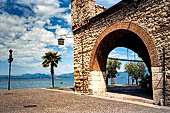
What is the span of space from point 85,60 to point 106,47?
1.83 meters

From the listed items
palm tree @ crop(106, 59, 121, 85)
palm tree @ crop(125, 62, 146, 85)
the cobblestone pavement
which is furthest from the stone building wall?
palm tree @ crop(125, 62, 146, 85)

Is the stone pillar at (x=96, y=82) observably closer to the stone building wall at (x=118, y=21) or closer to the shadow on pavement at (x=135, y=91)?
the stone building wall at (x=118, y=21)

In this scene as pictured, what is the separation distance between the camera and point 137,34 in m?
7.52

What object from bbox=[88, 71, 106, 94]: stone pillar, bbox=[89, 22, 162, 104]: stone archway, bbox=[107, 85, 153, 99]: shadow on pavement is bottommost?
bbox=[107, 85, 153, 99]: shadow on pavement

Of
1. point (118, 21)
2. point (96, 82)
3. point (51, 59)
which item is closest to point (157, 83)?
point (118, 21)

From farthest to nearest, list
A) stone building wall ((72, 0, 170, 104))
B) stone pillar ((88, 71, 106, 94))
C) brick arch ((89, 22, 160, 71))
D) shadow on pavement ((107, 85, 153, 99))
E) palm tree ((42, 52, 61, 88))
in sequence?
palm tree ((42, 52, 61, 88)) → stone pillar ((88, 71, 106, 94)) → shadow on pavement ((107, 85, 153, 99)) → brick arch ((89, 22, 160, 71)) → stone building wall ((72, 0, 170, 104))

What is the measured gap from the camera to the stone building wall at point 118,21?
21.5ft

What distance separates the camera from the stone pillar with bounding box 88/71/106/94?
10.5 metres

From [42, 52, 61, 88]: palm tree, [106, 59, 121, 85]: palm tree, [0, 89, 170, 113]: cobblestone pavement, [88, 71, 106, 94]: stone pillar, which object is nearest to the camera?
[0, 89, 170, 113]: cobblestone pavement

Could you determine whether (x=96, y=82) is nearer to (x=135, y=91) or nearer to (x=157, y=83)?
(x=135, y=91)

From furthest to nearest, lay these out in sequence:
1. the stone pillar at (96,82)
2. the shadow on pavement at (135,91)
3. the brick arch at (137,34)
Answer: the stone pillar at (96,82) → the shadow on pavement at (135,91) → the brick arch at (137,34)

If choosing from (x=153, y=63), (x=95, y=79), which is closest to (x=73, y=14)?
(x=95, y=79)

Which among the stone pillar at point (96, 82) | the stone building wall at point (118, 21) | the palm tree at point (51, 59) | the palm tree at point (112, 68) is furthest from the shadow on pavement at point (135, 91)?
the palm tree at point (112, 68)

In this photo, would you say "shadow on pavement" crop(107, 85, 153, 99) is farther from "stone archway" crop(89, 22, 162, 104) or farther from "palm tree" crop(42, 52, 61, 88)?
"palm tree" crop(42, 52, 61, 88)
